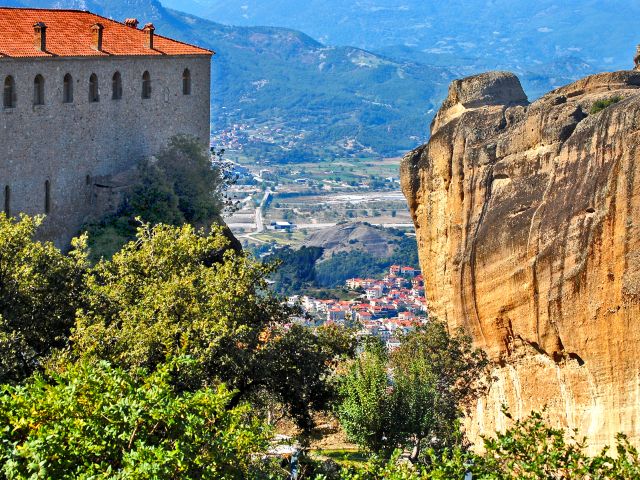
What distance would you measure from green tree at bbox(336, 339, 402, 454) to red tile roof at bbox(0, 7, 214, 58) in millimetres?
14069

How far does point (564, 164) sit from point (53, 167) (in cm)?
1526

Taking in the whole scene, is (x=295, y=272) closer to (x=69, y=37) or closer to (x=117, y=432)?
(x=69, y=37)

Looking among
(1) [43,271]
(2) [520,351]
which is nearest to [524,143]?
(2) [520,351]

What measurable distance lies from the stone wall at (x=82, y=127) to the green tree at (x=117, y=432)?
18.3 meters

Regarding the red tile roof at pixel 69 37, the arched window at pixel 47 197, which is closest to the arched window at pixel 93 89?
the red tile roof at pixel 69 37

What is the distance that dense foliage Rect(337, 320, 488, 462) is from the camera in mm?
32188

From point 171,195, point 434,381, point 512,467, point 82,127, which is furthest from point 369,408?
point 82,127

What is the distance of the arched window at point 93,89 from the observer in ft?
147

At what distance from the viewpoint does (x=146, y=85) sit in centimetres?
4725

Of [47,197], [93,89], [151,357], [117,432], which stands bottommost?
[117,432]

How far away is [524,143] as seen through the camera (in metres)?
35.5

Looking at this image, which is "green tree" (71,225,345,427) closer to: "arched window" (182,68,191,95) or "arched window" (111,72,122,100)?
"arched window" (111,72,122,100)

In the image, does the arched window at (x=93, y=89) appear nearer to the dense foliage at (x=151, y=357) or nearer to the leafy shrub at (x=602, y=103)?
the dense foliage at (x=151, y=357)

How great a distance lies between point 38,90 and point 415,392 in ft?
49.2
